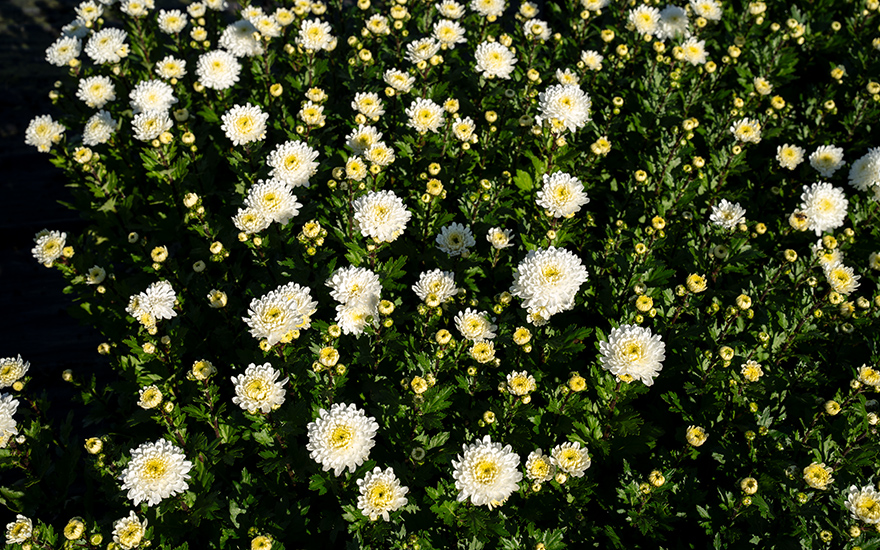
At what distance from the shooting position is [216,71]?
3979 millimetres

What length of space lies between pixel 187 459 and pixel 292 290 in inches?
40.9

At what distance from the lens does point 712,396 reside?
291cm

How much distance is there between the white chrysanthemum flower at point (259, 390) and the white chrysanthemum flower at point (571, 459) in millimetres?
1411

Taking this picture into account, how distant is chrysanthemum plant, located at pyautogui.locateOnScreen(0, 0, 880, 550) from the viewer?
259cm

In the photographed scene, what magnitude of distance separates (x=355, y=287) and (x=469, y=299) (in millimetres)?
724

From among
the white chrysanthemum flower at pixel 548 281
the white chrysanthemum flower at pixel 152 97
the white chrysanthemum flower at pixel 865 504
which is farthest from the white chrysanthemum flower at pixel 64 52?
the white chrysanthemum flower at pixel 865 504

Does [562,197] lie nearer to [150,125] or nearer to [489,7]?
[489,7]

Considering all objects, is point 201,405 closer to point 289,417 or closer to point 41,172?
point 289,417

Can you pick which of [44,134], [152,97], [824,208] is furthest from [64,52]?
[824,208]

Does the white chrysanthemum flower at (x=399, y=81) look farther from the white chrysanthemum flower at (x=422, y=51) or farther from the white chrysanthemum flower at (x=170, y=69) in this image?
the white chrysanthemum flower at (x=170, y=69)

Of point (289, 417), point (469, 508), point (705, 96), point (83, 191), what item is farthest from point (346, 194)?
point (705, 96)

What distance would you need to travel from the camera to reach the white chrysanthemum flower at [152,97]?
386 cm

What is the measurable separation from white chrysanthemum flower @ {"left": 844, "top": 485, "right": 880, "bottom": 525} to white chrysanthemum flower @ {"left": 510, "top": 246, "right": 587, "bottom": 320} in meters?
1.59

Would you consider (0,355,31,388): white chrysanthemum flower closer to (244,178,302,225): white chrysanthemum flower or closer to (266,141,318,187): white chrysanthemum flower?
(244,178,302,225): white chrysanthemum flower
